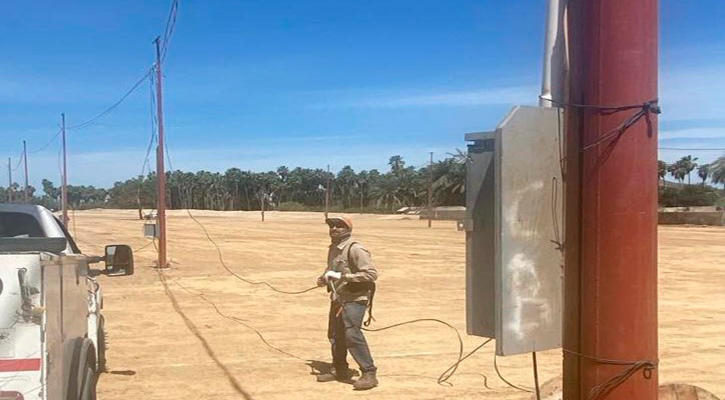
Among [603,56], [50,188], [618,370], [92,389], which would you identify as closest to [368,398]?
[92,389]

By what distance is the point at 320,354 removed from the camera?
996 cm

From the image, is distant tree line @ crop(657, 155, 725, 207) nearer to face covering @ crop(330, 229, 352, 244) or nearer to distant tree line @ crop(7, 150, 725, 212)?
distant tree line @ crop(7, 150, 725, 212)

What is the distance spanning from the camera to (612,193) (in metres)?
2.90

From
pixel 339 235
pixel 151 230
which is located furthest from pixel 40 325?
pixel 151 230

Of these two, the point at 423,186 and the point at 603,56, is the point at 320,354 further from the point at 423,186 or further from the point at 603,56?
the point at 423,186

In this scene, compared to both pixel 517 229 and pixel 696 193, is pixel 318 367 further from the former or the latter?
pixel 696 193

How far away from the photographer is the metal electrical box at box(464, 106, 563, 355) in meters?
2.99

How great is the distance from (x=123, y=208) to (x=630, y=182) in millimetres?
131248

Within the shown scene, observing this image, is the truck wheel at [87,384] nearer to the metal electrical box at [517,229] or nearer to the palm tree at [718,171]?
the metal electrical box at [517,229]

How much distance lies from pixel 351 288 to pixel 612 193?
16.5 feet

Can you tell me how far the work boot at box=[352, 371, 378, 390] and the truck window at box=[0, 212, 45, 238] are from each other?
3398 millimetres

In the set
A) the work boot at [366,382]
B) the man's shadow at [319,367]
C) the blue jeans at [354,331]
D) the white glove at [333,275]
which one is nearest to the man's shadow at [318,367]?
the man's shadow at [319,367]

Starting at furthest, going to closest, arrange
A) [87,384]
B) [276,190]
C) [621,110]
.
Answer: [276,190] < [87,384] < [621,110]

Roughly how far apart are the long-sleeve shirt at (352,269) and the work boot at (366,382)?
2.61 feet
